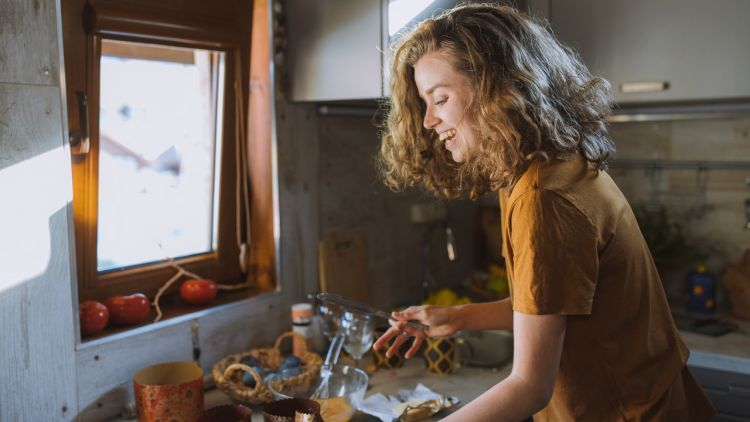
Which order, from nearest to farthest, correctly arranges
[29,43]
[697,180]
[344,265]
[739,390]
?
[29,43]
[739,390]
[344,265]
[697,180]

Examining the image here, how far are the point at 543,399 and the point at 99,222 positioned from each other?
3.74ft

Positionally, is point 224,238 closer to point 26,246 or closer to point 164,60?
point 164,60

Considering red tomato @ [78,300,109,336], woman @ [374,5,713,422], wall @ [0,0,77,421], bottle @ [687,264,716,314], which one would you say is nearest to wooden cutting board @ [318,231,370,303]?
red tomato @ [78,300,109,336]

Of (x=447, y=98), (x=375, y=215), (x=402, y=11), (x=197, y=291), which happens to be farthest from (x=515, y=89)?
(x=375, y=215)

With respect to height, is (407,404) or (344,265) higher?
(344,265)

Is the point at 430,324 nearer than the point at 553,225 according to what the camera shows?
No

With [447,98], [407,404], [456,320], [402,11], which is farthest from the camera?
[402,11]

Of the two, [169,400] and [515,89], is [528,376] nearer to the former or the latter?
[515,89]

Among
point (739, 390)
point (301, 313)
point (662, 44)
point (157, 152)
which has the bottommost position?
point (739, 390)

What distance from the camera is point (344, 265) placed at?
86.1 inches

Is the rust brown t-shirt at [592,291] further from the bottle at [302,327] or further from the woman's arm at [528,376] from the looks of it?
the bottle at [302,327]

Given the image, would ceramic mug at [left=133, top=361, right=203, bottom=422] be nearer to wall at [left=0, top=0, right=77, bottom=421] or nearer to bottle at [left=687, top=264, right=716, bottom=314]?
wall at [left=0, top=0, right=77, bottom=421]

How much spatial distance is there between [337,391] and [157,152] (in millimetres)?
763

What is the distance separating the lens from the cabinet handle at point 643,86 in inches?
74.4
